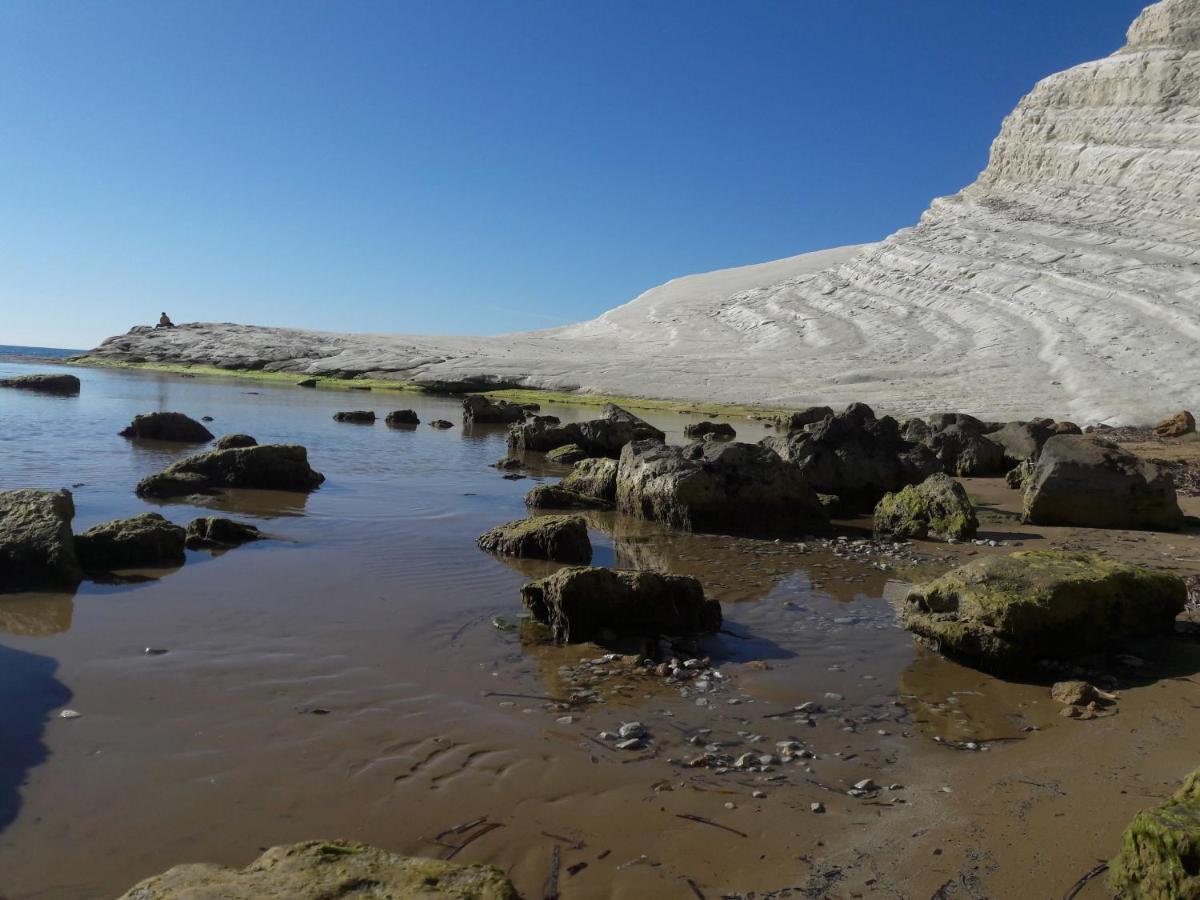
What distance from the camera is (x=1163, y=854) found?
119 inches

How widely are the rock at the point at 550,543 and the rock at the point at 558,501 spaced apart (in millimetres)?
3399

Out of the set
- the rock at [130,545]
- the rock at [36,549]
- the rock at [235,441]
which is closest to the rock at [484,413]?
the rock at [235,441]

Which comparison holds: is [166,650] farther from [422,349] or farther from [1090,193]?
[1090,193]

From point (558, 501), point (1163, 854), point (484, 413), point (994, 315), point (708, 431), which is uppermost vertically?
point (994, 315)

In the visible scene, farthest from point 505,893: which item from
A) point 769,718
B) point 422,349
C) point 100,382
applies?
point 422,349

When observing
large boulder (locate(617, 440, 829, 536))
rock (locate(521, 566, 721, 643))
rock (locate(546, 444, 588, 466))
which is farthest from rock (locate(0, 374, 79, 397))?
rock (locate(521, 566, 721, 643))

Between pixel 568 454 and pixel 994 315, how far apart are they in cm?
3293

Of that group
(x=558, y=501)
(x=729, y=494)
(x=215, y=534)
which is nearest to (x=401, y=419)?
(x=558, y=501)

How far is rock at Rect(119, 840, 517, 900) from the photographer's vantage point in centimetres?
272

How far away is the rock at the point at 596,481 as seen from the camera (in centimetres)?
1323

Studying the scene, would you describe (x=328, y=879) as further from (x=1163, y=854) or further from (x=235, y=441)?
(x=235, y=441)

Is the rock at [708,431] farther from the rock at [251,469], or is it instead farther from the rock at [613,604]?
the rock at [613,604]

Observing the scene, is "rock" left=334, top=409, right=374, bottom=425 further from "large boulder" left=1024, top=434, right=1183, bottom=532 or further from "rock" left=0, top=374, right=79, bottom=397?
"large boulder" left=1024, top=434, right=1183, bottom=532

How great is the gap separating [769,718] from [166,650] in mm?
3914
